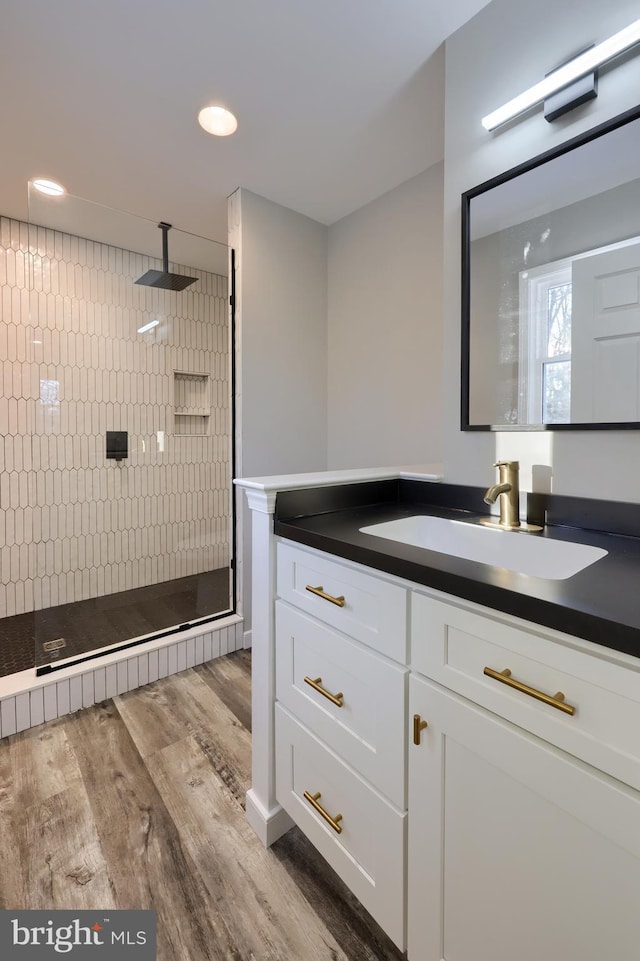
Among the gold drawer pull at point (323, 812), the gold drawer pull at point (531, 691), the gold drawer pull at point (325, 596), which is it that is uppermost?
the gold drawer pull at point (325, 596)

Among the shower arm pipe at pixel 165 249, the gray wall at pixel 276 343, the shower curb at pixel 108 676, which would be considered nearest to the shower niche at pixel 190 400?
the gray wall at pixel 276 343

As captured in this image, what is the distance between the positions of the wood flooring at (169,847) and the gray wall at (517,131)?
122cm

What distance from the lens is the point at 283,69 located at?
153 cm

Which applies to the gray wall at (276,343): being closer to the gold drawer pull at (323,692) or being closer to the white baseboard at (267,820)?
the white baseboard at (267,820)

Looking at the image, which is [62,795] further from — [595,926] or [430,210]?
[430,210]

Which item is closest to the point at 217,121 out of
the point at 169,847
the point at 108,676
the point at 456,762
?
the point at 456,762

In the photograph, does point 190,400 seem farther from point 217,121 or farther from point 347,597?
point 347,597

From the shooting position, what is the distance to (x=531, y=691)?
2.06 feet

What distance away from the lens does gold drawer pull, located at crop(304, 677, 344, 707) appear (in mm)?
978

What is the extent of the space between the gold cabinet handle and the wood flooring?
1.98 ft

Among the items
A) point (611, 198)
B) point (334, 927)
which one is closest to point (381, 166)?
point (611, 198)

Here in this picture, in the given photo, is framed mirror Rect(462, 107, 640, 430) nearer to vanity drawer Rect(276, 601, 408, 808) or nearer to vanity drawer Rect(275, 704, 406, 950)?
vanity drawer Rect(276, 601, 408, 808)

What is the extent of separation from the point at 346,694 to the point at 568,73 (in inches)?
64.5

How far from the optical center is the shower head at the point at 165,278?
241 centimetres
